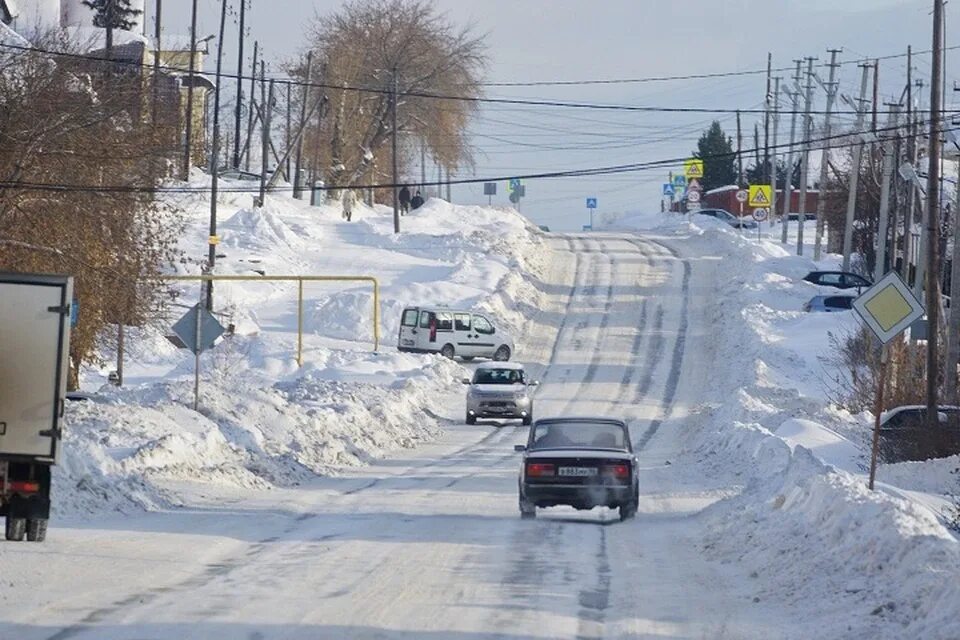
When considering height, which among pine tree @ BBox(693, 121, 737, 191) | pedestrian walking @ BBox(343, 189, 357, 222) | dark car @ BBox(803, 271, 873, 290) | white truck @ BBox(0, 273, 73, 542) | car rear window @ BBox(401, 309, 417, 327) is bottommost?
white truck @ BBox(0, 273, 73, 542)

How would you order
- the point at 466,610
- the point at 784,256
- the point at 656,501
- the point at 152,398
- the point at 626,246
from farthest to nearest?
the point at 626,246, the point at 784,256, the point at 152,398, the point at 656,501, the point at 466,610

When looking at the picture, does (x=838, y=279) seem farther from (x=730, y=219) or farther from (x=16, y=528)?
(x=16, y=528)

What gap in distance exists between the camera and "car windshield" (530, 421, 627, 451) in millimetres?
21594

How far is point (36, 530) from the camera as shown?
53.0 ft

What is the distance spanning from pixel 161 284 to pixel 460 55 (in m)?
61.9

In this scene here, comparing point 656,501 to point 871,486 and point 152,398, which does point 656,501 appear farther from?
point 152,398

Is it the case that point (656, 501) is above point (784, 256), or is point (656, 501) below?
below

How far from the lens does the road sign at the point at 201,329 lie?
91.1 ft

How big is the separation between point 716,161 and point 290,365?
8584 centimetres

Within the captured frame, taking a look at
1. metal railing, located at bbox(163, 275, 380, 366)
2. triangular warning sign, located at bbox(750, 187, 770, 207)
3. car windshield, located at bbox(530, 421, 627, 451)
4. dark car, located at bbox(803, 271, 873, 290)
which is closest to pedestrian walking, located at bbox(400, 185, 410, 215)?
triangular warning sign, located at bbox(750, 187, 770, 207)

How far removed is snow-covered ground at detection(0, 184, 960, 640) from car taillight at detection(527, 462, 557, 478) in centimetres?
66

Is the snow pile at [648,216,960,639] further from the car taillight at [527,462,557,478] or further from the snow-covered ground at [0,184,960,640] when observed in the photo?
the car taillight at [527,462,557,478]

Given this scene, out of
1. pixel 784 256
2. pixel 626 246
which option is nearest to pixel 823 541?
pixel 784 256

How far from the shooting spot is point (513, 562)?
622 inches
